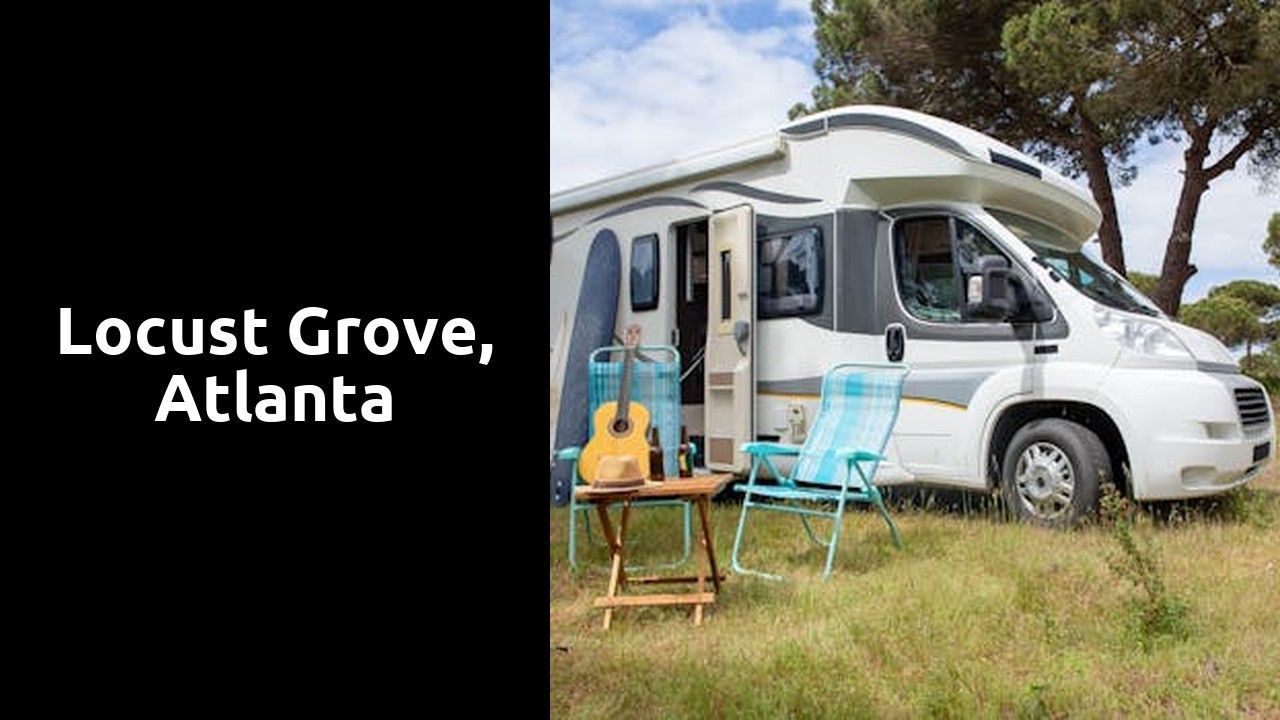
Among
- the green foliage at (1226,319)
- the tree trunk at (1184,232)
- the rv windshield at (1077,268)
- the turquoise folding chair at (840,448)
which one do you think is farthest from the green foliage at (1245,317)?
the turquoise folding chair at (840,448)

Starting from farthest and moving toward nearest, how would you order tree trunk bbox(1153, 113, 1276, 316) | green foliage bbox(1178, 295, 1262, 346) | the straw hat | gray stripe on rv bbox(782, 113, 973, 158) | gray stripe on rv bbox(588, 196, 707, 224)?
1. green foliage bbox(1178, 295, 1262, 346)
2. tree trunk bbox(1153, 113, 1276, 316)
3. gray stripe on rv bbox(588, 196, 707, 224)
4. gray stripe on rv bbox(782, 113, 973, 158)
5. the straw hat

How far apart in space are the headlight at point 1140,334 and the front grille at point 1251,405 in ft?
1.33

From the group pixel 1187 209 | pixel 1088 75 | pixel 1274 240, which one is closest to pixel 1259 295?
pixel 1274 240

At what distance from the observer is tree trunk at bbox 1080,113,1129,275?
1390 centimetres

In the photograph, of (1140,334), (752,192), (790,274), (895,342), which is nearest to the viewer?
(1140,334)

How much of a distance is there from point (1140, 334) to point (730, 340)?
2.41 meters

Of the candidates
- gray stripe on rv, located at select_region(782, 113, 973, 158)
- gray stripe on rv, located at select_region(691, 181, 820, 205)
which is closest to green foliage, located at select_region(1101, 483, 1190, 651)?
gray stripe on rv, located at select_region(782, 113, 973, 158)

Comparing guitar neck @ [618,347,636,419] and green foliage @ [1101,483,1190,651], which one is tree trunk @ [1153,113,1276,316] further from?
green foliage @ [1101,483,1190,651]

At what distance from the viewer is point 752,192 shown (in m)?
6.71

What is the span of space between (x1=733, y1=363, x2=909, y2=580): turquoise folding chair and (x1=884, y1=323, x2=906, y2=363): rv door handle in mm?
264

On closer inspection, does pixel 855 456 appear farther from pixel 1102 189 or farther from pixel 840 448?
pixel 1102 189

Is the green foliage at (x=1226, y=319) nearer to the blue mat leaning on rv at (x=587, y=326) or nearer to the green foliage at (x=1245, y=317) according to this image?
the green foliage at (x=1245, y=317)

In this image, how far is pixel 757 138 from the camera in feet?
21.8

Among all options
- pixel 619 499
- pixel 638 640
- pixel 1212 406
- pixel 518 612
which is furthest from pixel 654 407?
pixel 518 612
